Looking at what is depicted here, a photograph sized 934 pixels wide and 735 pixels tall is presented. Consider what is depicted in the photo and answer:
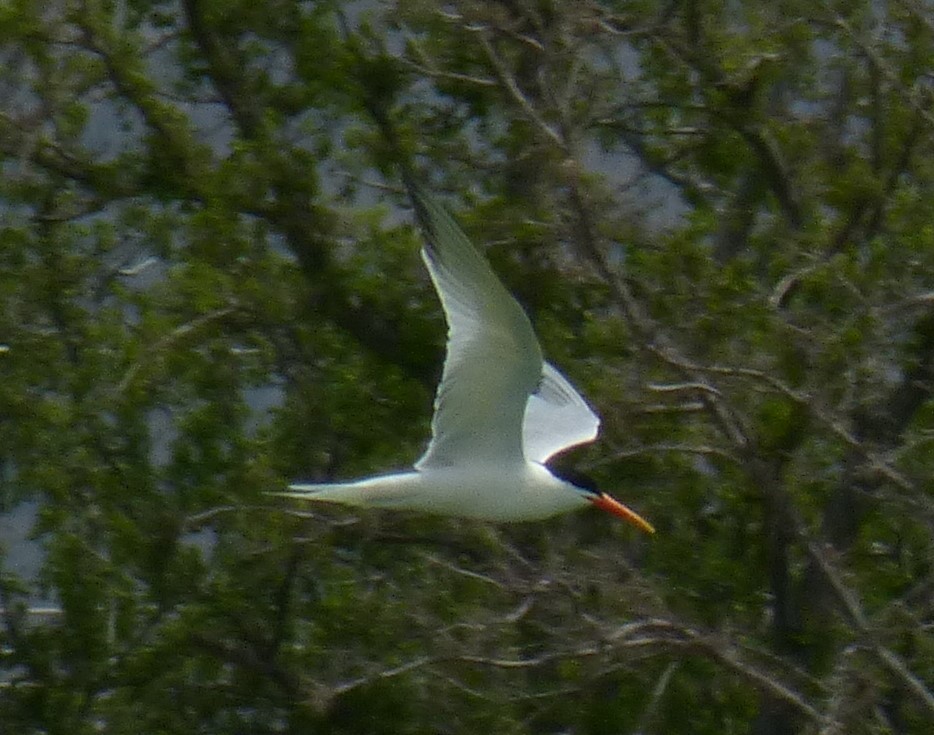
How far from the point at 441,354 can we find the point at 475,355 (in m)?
3.03

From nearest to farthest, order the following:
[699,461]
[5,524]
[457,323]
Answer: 1. [457,323]
2. [699,461]
3. [5,524]

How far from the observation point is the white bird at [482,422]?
26.2ft

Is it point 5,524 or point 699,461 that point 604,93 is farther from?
point 5,524

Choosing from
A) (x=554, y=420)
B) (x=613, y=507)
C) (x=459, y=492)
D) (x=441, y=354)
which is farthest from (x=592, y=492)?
(x=441, y=354)

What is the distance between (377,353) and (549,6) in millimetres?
1711

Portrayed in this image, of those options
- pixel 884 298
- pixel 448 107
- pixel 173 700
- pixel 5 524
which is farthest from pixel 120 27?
pixel 884 298

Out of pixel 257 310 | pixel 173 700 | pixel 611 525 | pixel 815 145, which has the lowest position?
pixel 173 700

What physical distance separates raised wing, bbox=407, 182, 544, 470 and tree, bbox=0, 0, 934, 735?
89 centimetres

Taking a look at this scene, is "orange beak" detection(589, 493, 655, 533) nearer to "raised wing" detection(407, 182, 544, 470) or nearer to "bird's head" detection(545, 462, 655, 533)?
"bird's head" detection(545, 462, 655, 533)

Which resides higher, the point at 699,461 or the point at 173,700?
the point at 699,461

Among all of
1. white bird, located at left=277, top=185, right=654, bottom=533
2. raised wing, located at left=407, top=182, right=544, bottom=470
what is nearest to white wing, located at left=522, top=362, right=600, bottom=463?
white bird, located at left=277, top=185, right=654, bottom=533

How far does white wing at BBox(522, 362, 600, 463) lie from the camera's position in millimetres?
→ 9047

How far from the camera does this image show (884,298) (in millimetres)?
9875

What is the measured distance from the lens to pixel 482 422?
8438 millimetres
